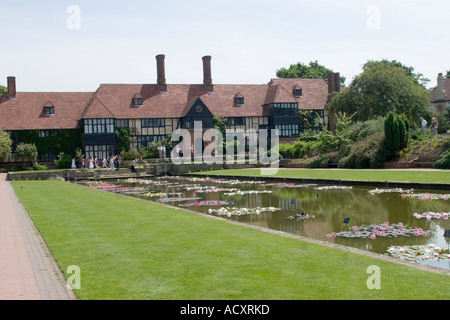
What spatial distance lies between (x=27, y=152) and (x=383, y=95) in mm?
35340

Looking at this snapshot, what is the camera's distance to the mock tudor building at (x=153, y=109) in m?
53.7

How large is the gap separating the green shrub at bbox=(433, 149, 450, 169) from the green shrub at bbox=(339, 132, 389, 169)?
4.27 metres

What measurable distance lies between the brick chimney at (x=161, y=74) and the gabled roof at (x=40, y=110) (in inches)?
336

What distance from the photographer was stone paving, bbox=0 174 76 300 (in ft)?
20.8

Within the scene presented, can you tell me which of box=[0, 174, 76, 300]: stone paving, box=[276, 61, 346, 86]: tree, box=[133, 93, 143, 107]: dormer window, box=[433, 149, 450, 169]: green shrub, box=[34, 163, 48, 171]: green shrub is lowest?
box=[0, 174, 76, 300]: stone paving

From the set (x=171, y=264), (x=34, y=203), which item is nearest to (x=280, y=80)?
(x=34, y=203)

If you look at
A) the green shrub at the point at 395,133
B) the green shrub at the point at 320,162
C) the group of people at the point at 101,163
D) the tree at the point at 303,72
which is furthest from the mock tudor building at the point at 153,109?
the green shrub at the point at 395,133

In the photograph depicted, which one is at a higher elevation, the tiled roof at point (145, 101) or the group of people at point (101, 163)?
the tiled roof at point (145, 101)

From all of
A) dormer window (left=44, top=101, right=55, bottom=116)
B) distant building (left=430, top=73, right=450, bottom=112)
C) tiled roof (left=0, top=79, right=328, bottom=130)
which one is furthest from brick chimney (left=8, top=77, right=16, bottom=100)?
distant building (left=430, top=73, right=450, bottom=112)

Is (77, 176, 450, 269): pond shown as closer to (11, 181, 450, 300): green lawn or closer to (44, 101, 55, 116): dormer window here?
(11, 181, 450, 300): green lawn

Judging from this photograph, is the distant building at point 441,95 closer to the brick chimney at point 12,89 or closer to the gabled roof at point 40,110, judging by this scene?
the gabled roof at point 40,110

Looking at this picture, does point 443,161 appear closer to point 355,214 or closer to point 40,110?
point 355,214

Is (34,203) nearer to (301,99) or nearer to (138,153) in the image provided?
(138,153)

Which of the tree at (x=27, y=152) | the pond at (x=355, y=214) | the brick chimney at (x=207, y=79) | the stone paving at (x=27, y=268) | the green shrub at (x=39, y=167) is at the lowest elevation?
A: the pond at (x=355, y=214)
